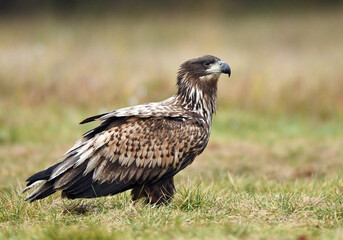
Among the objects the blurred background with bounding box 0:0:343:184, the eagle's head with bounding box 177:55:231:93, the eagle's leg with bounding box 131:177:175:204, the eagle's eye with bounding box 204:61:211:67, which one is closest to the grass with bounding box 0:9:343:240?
the blurred background with bounding box 0:0:343:184

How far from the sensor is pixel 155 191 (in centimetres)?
548

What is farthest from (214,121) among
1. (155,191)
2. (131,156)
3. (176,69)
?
(131,156)

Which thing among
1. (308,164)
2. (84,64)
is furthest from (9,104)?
(308,164)

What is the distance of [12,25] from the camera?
1917 cm

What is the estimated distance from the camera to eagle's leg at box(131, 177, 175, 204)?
17.9ft

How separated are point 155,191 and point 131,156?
1.50 feet

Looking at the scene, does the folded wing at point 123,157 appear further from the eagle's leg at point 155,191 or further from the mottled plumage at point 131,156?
the eagle's leg at point 155,191

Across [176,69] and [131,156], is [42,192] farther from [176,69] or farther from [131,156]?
[176,69]

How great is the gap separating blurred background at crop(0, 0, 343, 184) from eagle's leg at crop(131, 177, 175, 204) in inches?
90.9

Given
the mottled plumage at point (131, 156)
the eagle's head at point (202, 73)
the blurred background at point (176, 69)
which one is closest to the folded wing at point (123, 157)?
the mottled plumage at point (131, 156)

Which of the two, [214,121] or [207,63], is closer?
[207,63]

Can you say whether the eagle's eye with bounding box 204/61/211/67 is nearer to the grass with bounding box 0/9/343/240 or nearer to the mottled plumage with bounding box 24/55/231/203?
the mottled plumage with bounding box 24/55/231/203

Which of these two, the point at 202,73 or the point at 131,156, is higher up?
the point at 202,73

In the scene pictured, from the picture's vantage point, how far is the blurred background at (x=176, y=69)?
9.70 m
